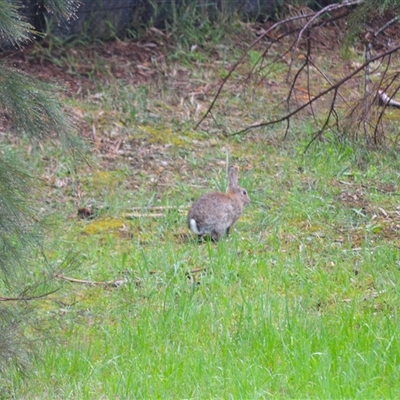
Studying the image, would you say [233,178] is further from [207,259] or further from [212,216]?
[207,259]

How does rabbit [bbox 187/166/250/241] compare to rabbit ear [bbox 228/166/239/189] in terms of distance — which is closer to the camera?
rabbit [bbox 187/166/250/241]

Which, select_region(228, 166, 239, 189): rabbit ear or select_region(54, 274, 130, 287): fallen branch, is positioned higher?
select_region(228, 166, 239, 189): rabbit ear

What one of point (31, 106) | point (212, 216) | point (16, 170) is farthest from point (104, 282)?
point (31, 106)

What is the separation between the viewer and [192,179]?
31.2 ft

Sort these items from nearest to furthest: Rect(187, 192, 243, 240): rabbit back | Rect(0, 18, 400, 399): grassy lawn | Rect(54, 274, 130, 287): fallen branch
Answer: Rect(0, 18, 400, 399): grassy lawn, Rect(54, 274, 130, 287): fallen branch, Rect(187, 192, 243, 240): rabbit back

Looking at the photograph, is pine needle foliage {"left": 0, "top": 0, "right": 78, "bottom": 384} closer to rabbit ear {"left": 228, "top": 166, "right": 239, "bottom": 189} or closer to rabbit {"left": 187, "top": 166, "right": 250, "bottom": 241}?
rabbit {"left": 187, "top": 166, "right": 250, "bottom": 241}

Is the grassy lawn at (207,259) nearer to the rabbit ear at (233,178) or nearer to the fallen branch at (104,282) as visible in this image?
the fallen branch at (104,282)

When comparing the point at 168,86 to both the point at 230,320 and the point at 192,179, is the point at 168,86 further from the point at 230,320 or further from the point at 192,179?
the point at 230,320

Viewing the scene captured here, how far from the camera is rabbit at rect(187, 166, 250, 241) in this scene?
7.82m

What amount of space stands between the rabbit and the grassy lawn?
136 mm

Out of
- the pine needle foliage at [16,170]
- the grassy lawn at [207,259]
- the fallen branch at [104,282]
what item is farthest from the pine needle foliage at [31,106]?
the fallen branch at [104,282]

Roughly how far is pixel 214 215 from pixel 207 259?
1.75 feet

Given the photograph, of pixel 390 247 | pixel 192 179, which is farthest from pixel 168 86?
pixel 390 247

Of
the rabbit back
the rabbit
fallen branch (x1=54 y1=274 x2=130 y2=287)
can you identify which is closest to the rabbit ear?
the rabbit
